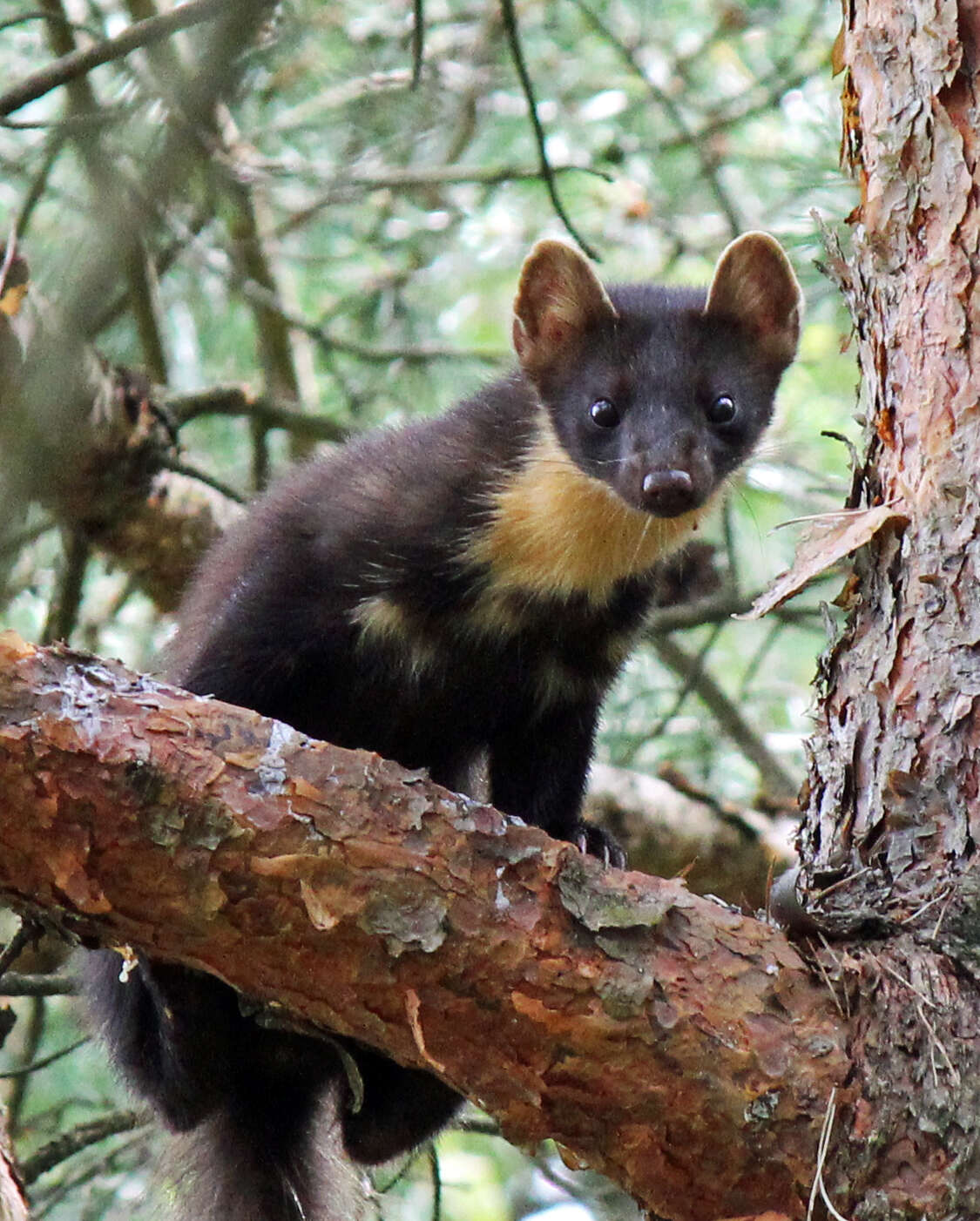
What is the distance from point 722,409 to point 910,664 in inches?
49.8

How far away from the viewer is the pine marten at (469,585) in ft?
14.1

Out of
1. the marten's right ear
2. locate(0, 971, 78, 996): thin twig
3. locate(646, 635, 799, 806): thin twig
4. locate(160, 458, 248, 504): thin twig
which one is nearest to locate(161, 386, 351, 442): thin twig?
locate(160, 458, 248, 504): thin twig

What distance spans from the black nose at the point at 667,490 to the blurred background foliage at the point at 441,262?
874 mm

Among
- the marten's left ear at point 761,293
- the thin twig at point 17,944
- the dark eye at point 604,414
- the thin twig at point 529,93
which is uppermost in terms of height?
the thin twig at point 529,93

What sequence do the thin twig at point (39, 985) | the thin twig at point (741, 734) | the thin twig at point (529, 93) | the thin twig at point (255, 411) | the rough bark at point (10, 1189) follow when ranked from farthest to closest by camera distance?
the thin twig at point (741, 734) < the thin twig at point (255, 411) < the thin twig at point (529, 93) < the thin twig at point (39, 985) < the rough bark at point (10, 1189)

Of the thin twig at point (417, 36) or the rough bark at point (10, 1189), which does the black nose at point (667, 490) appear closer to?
the thin twig at point (417, 36)

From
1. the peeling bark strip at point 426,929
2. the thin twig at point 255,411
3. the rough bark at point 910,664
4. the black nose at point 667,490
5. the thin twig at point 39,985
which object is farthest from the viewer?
the thin twig at point 255,411

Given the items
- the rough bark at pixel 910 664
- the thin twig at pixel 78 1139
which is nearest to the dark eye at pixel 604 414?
the rough bark at pixel 910 664

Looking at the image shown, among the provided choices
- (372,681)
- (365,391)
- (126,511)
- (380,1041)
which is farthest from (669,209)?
(380,1041)

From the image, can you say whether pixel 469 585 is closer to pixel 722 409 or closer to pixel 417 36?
pixel 722 409

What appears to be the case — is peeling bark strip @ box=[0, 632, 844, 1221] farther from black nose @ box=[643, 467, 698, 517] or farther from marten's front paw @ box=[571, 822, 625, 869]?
marten's front paw @ box=[571, 822, 625, 869]

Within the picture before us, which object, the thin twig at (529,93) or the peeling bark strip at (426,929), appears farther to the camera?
the thin twig at (529,93)

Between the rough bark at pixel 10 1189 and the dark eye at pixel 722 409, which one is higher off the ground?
the dark eye at pixel 722 409

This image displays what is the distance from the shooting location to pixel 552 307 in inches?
183
